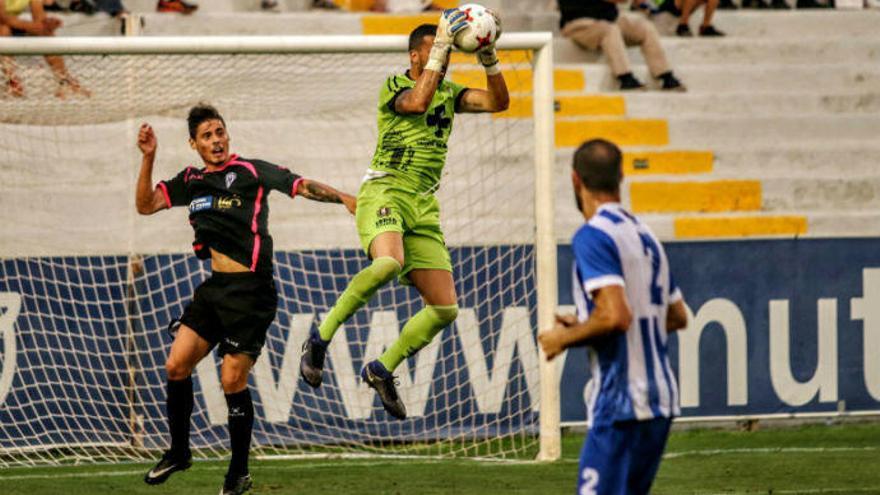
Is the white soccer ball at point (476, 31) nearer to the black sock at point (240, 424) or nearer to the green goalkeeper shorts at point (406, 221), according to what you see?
the green goalkeeper shorts at point (406, 221)

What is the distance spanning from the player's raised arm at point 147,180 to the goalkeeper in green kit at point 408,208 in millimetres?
1052

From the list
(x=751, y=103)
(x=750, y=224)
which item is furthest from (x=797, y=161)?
(x=750, y=224)

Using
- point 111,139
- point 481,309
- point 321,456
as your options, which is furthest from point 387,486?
point 111,139

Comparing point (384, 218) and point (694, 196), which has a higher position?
point (384, 218)

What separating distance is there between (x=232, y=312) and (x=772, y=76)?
7365 millimetres

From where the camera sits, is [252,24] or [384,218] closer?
[384,218]

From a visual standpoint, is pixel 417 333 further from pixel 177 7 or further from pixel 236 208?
pixel 177 7

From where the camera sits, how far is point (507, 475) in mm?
9359

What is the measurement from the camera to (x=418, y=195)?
8.45m

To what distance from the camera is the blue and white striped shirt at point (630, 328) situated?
5168 millimetres

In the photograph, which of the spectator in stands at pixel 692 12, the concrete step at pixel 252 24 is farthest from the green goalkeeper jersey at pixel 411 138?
the spectator in stands at pixel 692 12

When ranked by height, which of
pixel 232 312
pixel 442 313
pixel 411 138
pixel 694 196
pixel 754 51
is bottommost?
pixel 694 196

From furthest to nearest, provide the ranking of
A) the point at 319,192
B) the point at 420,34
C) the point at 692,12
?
the point at 692,12 → the point at 420,34 → the point at 319,192

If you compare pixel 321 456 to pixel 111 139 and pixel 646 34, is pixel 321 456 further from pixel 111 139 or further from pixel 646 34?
pixel 646 34
